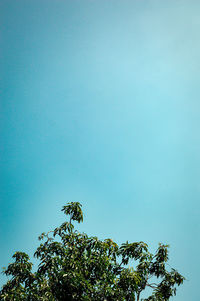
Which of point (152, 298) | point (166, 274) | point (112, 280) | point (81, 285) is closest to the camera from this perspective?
point (81, 285)

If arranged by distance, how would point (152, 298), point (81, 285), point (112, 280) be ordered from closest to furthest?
point (81, 285), point (112, 280), point (152, 298)

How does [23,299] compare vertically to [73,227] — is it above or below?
below

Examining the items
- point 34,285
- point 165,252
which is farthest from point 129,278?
point 34,285

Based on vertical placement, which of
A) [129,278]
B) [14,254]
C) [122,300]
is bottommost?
[122,300]

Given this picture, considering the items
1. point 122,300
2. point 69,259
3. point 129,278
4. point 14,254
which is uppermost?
point 14,254

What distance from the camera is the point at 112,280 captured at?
9.17 meters

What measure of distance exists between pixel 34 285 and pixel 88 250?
231 cm

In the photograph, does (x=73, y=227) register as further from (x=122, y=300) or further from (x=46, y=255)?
(x=122, y=300)

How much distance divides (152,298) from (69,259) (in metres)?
3.70

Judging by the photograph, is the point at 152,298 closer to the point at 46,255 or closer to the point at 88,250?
the point at 88,250

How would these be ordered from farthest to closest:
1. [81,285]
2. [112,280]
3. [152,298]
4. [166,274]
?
[166,274], [152,298], [112,280], [81,285]

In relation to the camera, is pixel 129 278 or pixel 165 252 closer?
pixel 129 278

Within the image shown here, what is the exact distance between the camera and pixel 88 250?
962cm

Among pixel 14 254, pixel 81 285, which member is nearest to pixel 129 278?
pixel 81 285
